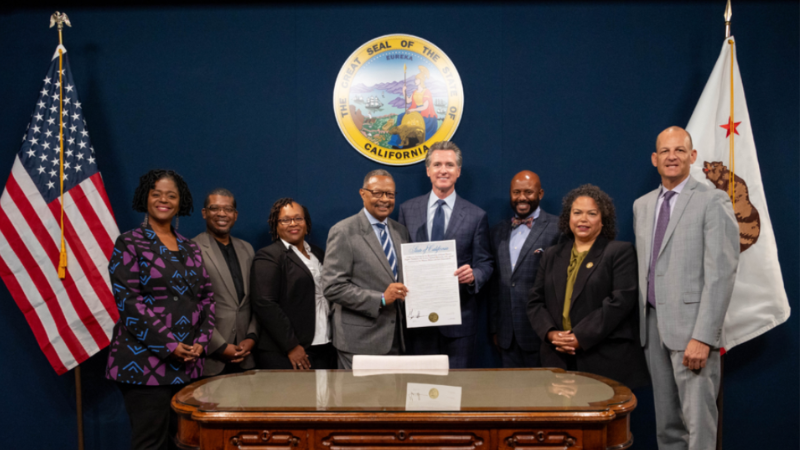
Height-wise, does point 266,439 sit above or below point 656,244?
below

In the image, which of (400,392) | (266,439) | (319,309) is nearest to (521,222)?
(319,309)

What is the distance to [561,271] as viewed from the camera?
2838 mm

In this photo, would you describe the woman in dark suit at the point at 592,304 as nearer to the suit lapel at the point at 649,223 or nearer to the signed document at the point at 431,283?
the suit lapel at the point at 649,223

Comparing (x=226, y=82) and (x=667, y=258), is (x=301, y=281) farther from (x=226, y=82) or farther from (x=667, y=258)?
(x=667, y=258)

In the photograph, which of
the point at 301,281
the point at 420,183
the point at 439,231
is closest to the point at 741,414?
the point at 439,231

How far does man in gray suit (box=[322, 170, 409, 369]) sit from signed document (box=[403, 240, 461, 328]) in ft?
0.30

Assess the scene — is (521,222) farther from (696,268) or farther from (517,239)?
(696,268)

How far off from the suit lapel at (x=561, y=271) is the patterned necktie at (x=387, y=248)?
3.15 feet

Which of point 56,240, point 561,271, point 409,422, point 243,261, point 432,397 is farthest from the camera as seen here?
point 56,240

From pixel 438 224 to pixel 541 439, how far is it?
1831 mm

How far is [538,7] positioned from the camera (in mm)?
3916

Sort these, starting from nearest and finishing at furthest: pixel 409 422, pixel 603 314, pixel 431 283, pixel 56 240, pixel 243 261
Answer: pixel 409 422 < pixel 603 314 < pixel 431 283 < pixel 243 261 < pixel 56 240

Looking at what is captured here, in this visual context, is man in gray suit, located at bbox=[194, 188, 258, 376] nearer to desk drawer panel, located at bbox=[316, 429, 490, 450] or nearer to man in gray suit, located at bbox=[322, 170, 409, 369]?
man in gray suit, located at bbox=[322, 170, 409, 369]

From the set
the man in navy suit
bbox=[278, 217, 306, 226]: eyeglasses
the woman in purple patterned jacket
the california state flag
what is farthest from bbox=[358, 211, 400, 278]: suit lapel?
the california state flag
